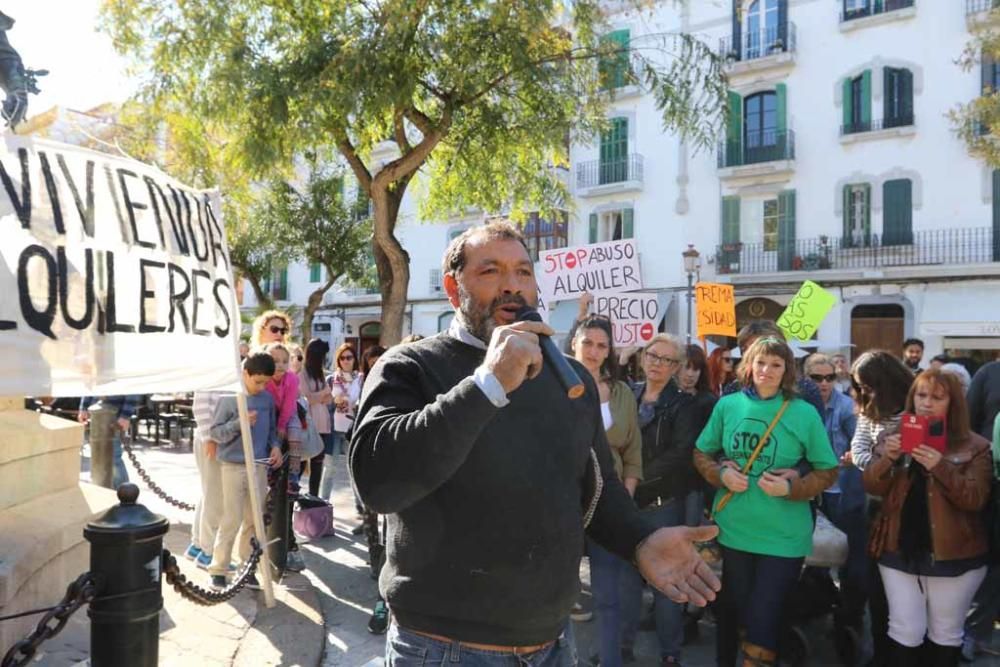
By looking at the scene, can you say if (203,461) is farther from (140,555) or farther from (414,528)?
(414,528)

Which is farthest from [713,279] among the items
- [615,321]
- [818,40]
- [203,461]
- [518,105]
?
[203,461]

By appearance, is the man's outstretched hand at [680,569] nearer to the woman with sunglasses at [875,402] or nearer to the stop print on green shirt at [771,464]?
the stop print on green shirt at [771,464]

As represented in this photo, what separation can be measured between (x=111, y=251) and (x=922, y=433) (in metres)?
3.77

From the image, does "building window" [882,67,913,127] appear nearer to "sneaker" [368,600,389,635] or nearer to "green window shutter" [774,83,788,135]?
"green window shutter" [774,83,788,135]

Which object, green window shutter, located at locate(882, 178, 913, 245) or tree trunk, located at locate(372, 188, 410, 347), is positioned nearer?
tree trunk, located at locate(372, 188, 410, 347)

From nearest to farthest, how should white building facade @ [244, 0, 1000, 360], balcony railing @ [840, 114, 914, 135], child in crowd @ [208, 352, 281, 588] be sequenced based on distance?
child in crowd @ [208, 352, 281, 588] → white building facade @ [244, 0, 1000, 360] → balcony railing @ [840, 114, 914, 135]

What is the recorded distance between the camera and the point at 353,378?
8500mm

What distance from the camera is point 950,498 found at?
3695 mm

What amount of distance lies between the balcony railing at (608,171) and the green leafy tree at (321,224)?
308 inches

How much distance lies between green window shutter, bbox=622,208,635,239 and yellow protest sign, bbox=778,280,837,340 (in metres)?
15.7

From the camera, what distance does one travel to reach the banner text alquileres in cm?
307

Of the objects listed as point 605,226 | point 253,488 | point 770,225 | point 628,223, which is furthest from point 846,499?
point 605,226

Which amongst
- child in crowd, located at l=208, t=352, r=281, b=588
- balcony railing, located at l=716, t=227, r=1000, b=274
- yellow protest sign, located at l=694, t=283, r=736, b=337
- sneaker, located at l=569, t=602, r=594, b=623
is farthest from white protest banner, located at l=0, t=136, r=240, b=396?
balcony railing, located at l=716, t=227, r=1000, b=274

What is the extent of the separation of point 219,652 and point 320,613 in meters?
0.88
